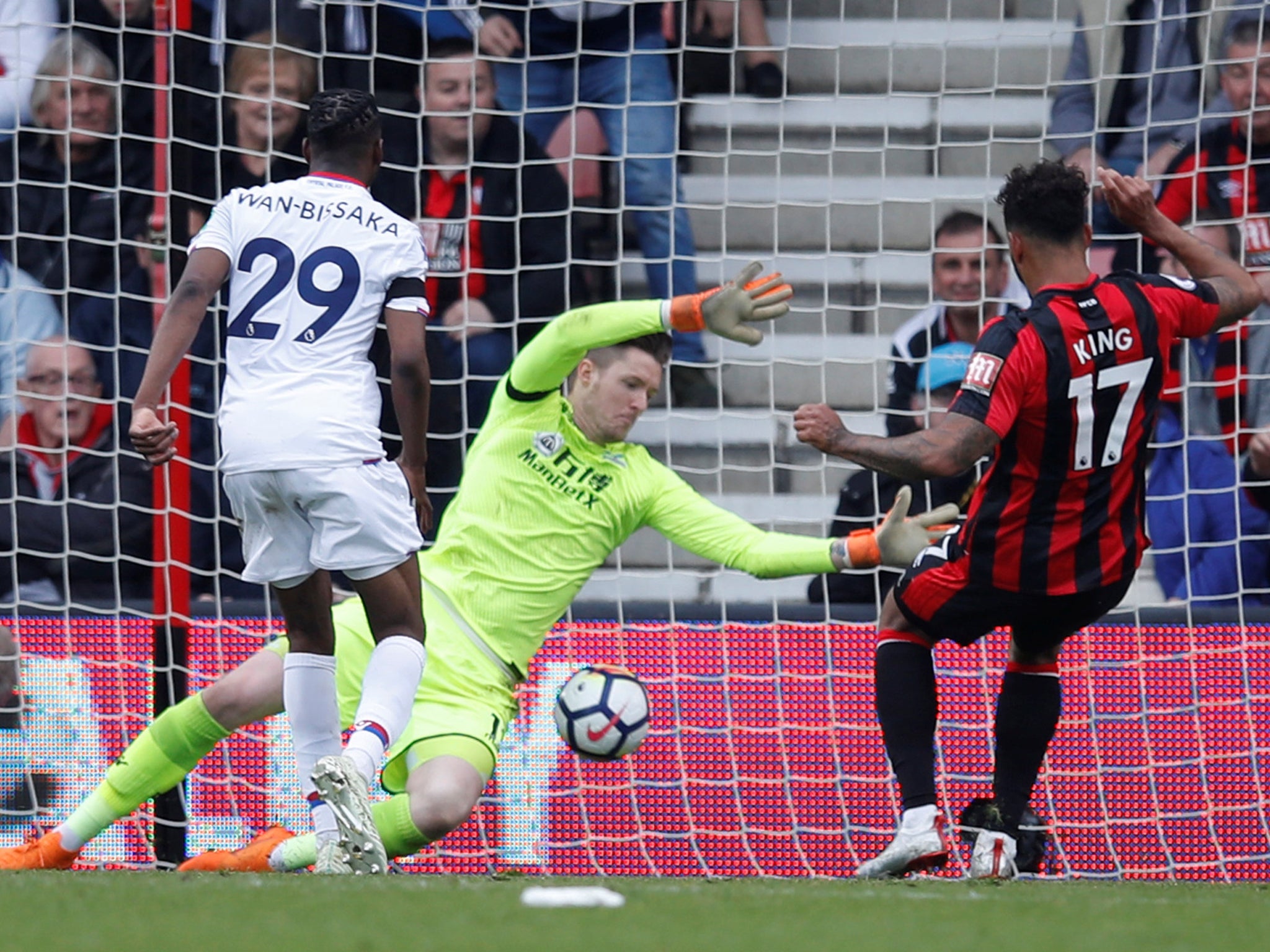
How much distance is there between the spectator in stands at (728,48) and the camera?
698 cm

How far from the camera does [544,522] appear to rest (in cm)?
527

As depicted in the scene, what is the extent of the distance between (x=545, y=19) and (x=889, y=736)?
3.62 meters

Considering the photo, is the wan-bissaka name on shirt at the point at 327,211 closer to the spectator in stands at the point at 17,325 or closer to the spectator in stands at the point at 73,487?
the spectator in stands at the point at 73,487

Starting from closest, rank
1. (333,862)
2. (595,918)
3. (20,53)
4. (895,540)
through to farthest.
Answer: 1. (595,918)
2. (333,862)
3. (895,540)
4. (20,53)

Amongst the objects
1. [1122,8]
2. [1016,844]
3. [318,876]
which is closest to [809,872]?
[1016,844]

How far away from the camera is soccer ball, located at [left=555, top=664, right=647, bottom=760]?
495 cm

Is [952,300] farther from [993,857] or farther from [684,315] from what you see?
[993,857]

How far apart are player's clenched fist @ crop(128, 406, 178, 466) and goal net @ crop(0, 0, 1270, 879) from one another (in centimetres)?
187

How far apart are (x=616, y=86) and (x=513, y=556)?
248 cm

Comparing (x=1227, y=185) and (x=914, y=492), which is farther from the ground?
(x=1227, y=185)

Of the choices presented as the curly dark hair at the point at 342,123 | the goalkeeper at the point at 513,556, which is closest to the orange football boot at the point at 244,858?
the goalkeeper at the point at 513,556

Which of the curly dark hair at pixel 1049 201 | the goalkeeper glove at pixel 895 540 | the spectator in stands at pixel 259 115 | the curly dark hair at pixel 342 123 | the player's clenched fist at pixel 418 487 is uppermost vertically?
the spectator in stands at pixel 259 115

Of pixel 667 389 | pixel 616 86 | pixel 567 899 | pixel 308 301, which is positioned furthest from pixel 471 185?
pixel 567 899

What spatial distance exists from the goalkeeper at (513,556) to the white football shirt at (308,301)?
0.78 meters
